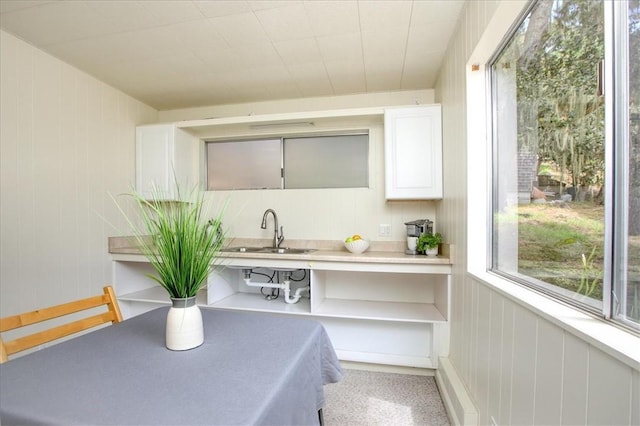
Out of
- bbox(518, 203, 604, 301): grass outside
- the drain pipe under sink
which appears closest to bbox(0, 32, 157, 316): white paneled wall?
the drain pipe under sink

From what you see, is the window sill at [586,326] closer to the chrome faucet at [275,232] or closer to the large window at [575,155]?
the large window at [575,155]

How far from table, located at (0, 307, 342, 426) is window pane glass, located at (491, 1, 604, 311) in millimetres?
855

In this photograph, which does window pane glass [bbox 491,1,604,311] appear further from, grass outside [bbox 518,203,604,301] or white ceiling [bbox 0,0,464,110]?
white ceiling [bbox 0,0,464,110]

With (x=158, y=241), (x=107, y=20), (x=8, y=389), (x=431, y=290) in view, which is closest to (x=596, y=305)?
(x=158, y=241)

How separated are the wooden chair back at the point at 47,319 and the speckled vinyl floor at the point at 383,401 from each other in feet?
4.26

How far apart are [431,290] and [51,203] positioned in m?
2.99

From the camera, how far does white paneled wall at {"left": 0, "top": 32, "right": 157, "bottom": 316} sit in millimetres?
1782

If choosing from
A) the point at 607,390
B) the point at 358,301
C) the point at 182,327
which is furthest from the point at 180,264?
the point at 358,301

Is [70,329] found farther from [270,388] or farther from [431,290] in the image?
[431,290]

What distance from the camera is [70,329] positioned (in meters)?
1.13

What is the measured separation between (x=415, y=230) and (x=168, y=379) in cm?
202

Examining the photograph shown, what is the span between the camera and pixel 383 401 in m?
1.78

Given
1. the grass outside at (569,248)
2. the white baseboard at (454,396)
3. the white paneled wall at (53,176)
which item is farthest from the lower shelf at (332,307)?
the grass outside at (569,248)

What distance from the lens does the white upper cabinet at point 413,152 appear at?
86.7 inches
